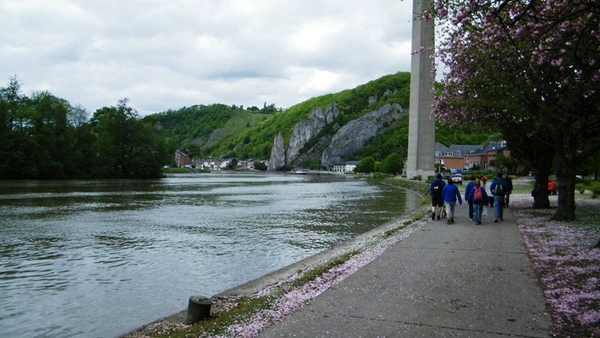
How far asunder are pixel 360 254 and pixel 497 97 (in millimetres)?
9698

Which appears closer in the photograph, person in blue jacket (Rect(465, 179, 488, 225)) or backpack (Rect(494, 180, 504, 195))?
person in blue jacket (Rect(465, 179, 488, 225))

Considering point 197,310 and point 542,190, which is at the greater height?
point 542,190

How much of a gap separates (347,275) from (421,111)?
5610cm

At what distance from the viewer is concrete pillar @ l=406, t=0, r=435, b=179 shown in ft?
190

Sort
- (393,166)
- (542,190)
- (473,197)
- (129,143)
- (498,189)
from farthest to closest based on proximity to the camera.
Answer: (393,166) < (129,143) < (542,190) < (498,189) < (473,197)

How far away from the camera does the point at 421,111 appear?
61.3 meters

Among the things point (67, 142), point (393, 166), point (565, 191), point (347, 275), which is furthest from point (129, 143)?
point (347, 275)

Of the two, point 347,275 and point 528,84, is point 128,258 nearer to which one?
point 347,275

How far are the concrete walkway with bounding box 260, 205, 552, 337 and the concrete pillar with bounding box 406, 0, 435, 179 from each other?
167ft

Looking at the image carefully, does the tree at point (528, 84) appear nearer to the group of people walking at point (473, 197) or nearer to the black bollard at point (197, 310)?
the group of people walking at point (473, 197)

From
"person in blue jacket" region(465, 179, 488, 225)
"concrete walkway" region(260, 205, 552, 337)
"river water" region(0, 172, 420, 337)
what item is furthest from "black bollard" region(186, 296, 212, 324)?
"person in blue jacket" region(465, 179, 488, 225)

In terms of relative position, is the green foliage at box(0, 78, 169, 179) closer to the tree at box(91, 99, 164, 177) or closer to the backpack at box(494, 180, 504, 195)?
the tree at box(91, 99, 164, 177)

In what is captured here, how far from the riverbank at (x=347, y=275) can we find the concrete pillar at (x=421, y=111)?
159 ft

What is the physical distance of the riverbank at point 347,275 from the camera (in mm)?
5773
